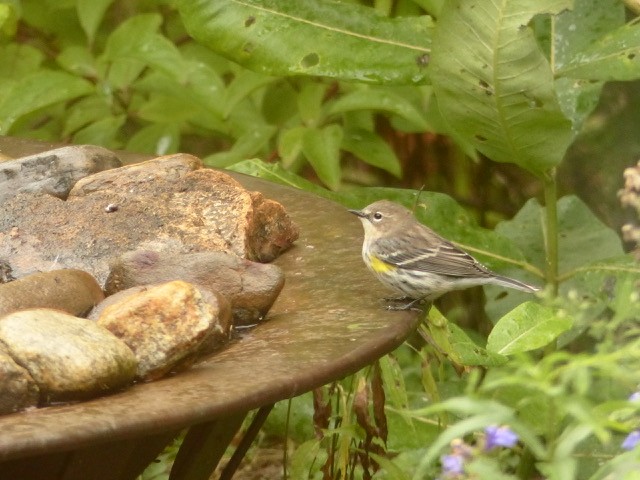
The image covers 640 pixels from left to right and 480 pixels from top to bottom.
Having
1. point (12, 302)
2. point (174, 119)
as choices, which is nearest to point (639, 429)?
point (12, 302)

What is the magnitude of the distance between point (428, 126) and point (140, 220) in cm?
204

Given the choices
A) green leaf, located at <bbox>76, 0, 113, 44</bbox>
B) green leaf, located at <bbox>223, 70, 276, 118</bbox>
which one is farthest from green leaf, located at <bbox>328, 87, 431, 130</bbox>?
green leaf, located at <bbox>76, 0, 113, 44</bbox>

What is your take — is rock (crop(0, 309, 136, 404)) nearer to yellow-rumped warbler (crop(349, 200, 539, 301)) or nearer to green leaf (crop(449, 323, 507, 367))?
green leaf (crop(449, 323, 507, 367))

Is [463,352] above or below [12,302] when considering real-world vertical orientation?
below

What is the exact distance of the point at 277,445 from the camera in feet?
17.7

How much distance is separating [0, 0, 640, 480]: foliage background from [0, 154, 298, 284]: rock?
0.54 meters

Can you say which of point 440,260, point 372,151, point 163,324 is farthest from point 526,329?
point 372,151

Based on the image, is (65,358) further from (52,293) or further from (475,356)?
(475,356)

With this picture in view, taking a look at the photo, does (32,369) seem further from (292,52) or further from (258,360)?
(292,52)

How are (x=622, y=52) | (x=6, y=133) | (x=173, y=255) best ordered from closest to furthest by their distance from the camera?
1. (x=173, y=255)
2. (x=622, y=52)
3. (x=6, y=133)

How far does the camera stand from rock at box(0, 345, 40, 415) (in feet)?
6.70

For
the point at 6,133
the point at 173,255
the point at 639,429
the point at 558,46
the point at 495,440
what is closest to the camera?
the point at 495,440

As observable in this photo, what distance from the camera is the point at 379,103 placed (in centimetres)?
451

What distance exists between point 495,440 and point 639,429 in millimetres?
453
